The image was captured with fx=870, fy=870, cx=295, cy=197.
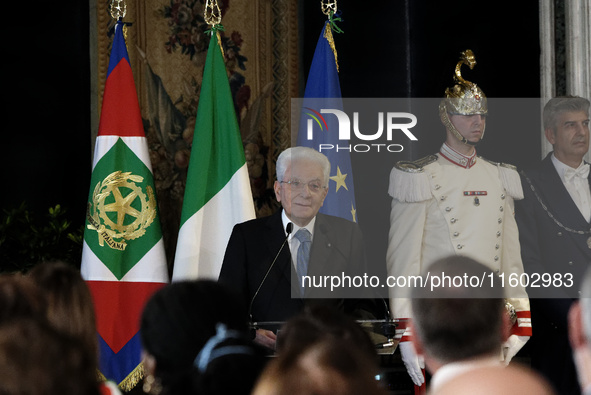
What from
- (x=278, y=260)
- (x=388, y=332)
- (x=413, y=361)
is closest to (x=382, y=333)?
(x=388, y=332)

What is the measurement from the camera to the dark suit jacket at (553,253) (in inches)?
165

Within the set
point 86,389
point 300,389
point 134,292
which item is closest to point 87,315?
point 86,389

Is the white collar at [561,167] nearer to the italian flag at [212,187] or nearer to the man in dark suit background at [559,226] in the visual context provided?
the man in dark suit background at [559,226]

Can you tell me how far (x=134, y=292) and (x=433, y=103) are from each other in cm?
205

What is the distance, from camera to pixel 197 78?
17.7 feet

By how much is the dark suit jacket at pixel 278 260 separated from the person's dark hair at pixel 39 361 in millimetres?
2437

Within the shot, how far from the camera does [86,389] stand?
1.51 meters

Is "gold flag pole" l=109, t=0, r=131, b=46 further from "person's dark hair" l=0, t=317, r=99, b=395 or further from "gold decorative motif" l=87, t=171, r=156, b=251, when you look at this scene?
"person's dark hair" l=0, t=317, r=99, b=395

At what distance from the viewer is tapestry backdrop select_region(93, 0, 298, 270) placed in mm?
5316

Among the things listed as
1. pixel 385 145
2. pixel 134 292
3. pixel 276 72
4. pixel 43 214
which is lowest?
pixel 134 292

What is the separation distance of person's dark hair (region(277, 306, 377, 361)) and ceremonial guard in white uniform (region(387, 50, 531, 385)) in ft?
7.28

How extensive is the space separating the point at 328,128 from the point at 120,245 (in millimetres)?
1292

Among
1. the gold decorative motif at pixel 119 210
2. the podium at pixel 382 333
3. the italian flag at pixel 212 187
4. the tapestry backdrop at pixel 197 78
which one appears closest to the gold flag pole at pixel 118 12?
the tapestry backdrop at pixel 197 78

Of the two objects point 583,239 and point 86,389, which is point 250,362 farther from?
point 583,239
